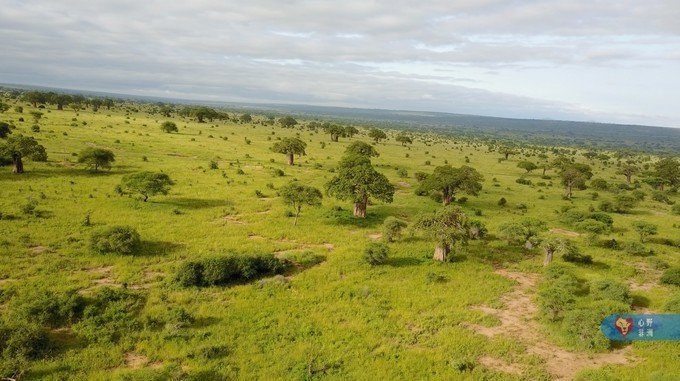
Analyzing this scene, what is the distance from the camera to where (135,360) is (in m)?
21.3

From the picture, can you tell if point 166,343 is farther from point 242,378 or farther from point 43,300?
point 43,300

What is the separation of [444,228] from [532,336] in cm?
1196

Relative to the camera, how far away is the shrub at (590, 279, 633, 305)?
29.1 meters

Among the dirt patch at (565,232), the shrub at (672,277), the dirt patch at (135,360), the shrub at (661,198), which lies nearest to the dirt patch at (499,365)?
the dirt patch at (135,360)

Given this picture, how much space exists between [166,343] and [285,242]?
17.5 metres

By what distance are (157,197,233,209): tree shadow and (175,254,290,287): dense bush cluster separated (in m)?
19.0

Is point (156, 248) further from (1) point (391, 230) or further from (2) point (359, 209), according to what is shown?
(2) point (359, 209)

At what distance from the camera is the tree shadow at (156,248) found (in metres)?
33.8

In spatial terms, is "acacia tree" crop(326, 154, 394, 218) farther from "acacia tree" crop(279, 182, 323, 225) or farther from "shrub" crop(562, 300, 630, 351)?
"shrub" crop(562, 300, 630, 351)

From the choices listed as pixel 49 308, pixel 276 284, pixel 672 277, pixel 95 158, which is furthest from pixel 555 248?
pixel 95 158

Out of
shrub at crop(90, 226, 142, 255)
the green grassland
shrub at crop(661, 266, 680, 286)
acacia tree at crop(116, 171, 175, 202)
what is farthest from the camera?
acacia tree at crop(116, 171, 175, 202)

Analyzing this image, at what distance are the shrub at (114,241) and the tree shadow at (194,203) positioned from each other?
44.0ft

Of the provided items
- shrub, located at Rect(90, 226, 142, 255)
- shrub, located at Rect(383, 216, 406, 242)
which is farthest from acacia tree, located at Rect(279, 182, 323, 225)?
shrub, located at Rect(90, 226, 142, 255)

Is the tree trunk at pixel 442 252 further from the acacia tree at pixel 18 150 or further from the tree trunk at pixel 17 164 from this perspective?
the tree trunk at pixel 17 164
